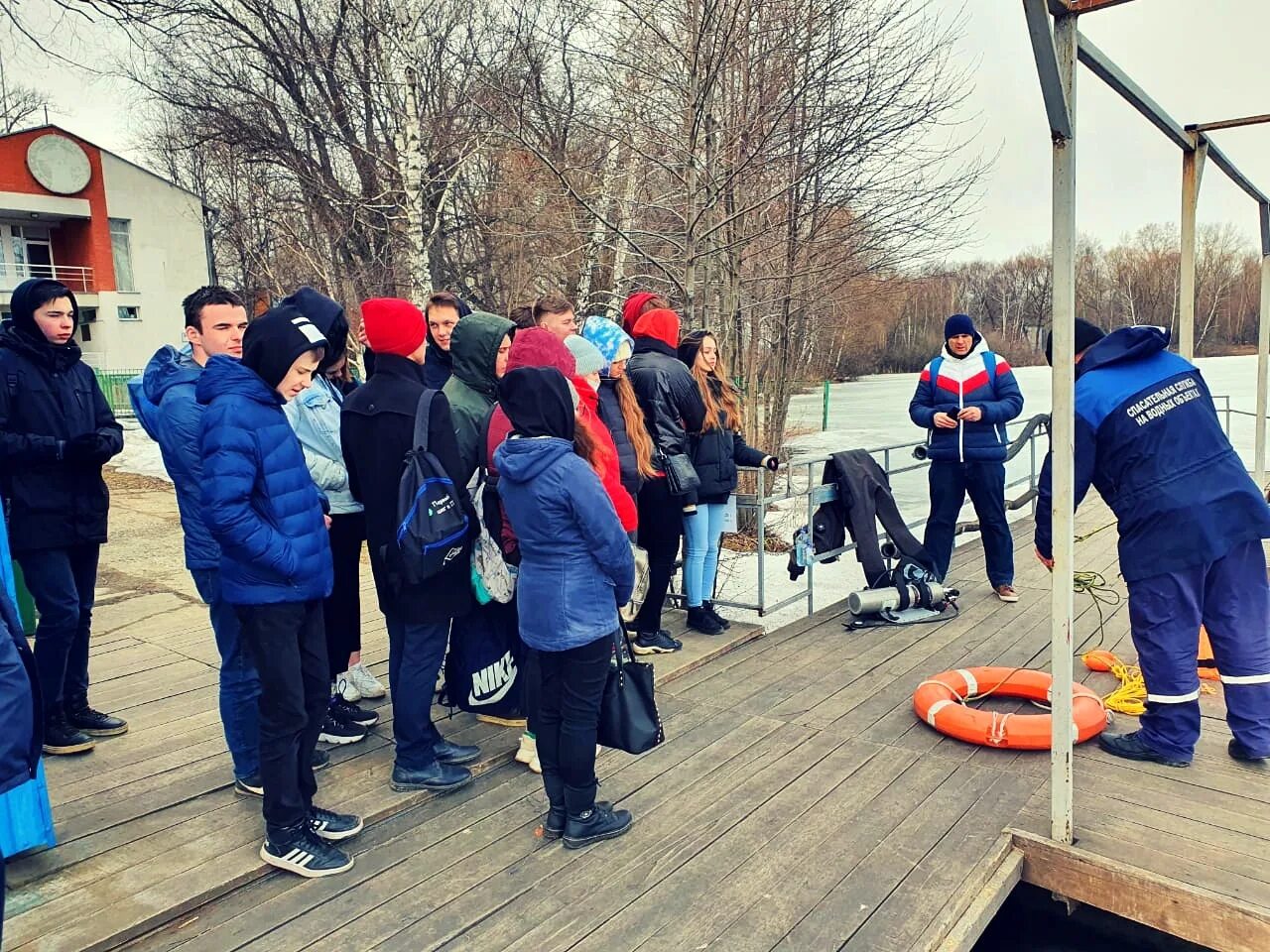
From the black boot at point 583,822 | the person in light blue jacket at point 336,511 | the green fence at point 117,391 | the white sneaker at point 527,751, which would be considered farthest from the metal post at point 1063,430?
the green fence at point 117,391

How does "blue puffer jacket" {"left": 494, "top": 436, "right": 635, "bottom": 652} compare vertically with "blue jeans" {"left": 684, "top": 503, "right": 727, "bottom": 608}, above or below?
above

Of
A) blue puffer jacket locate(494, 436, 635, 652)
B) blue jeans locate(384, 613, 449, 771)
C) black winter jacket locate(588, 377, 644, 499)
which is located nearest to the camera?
blue puffer jacket locate(494, 436, 635, 652)

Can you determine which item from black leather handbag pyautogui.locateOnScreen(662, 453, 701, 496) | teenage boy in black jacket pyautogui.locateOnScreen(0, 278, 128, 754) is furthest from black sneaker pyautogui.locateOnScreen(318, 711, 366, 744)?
black leather handbag pyautogui.locateOnScreen(662, 453, 701, 496)

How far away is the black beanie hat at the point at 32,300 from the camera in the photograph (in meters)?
3.14

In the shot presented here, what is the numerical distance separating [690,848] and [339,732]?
1.58 metres

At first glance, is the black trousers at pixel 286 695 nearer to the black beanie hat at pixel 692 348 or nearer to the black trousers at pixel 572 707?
the black trousers at pixel 572 707

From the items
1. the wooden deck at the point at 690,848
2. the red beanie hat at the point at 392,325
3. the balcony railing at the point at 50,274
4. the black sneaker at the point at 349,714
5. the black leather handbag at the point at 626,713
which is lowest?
the wooden deck at the point at 690,848

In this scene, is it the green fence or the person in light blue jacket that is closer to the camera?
the person in light blue jacket

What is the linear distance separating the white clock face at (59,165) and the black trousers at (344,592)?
3093 centimetres

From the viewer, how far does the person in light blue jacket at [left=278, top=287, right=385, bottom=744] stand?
337 cm

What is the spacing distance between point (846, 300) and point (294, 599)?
350 inches

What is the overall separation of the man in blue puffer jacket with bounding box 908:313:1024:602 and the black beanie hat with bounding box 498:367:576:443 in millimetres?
3187

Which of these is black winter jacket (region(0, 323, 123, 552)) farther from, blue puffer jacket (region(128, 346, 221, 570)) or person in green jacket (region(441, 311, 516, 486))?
person in green jacket (region(441, 311, 516, 486))

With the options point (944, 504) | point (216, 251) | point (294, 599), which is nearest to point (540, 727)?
point (294, 599)
